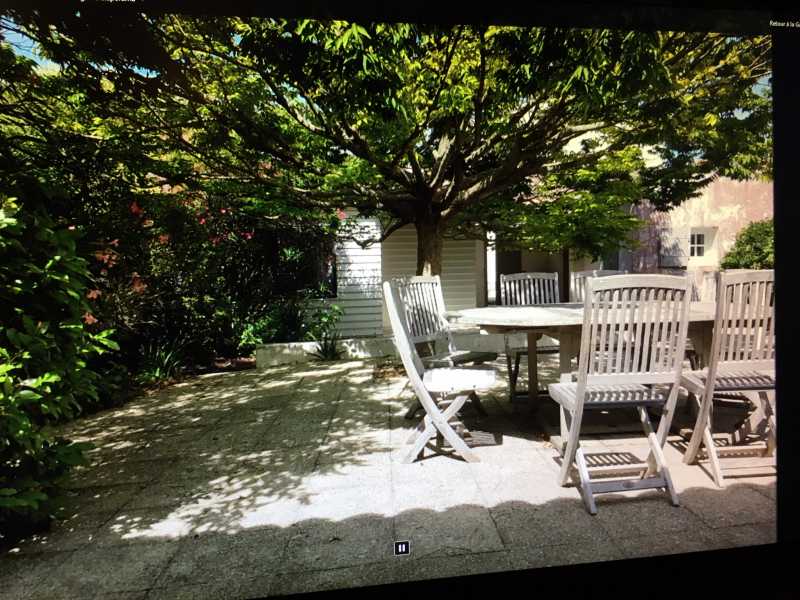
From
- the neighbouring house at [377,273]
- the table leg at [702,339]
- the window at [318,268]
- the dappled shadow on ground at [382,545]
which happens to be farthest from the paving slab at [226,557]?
the neighbouring house at [377,273]

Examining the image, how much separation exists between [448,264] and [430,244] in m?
3.26

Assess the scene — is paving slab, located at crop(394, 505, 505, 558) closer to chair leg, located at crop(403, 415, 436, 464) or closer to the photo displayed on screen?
the photo displayed on screen

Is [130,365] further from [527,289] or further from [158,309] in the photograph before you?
[527,289]

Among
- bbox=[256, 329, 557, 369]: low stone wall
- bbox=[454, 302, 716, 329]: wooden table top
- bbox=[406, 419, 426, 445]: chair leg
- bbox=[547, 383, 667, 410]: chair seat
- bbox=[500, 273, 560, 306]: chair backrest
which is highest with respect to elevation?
bbox=[500, 273, 560, 306]: chair backrest

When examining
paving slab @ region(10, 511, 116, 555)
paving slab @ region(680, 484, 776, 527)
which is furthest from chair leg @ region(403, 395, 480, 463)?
paving slab @ region(10, 511, 116, 555)

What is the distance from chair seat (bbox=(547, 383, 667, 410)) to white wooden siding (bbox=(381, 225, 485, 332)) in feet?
19.0

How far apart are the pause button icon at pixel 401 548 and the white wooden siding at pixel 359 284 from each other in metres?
5.81

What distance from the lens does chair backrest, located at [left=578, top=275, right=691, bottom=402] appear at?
7.00ft

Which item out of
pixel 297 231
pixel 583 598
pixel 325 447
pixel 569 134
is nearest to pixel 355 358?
pixel 297 231

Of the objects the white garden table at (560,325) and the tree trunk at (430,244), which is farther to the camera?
the tree trunk at (430,244)

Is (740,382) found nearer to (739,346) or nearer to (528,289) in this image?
(739,346)

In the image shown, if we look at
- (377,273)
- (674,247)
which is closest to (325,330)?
(377,273)

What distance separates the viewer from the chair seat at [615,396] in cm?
230

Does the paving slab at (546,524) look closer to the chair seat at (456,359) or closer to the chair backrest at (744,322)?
the chair backrest at (744,322)
